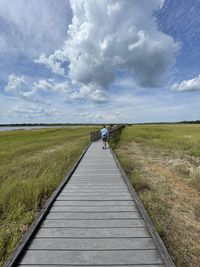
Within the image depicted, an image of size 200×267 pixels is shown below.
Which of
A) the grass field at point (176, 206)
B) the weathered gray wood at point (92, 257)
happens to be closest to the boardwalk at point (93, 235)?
the weathered gray wood at point (92, 257)

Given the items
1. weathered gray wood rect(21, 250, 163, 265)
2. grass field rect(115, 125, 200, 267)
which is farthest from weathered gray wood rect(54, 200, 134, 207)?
weathered gray wood rect(21, 250, 163, 265)

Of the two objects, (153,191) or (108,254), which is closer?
(108,254)

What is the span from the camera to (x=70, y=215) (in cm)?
414

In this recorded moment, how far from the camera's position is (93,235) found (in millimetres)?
3340

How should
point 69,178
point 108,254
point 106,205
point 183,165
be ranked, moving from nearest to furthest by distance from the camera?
point 108,254, point 106,205, point 69,178, point 183,165

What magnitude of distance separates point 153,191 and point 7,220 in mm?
4798

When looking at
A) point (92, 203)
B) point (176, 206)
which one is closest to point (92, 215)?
point (92, 203)

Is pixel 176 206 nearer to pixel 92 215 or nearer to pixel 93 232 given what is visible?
pixel 92 215

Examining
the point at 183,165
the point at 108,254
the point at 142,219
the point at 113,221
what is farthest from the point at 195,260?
the point at 183,165

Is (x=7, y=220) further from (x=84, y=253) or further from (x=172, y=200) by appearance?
(x=172, y=200)

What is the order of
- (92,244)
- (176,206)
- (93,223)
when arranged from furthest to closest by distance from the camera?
(176,206) → (93,223) → (92,244)

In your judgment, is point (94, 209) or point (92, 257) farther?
point (94, 209)

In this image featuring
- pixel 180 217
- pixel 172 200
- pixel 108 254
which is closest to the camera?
pixel 108 254

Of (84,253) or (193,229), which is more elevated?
(84,253)
